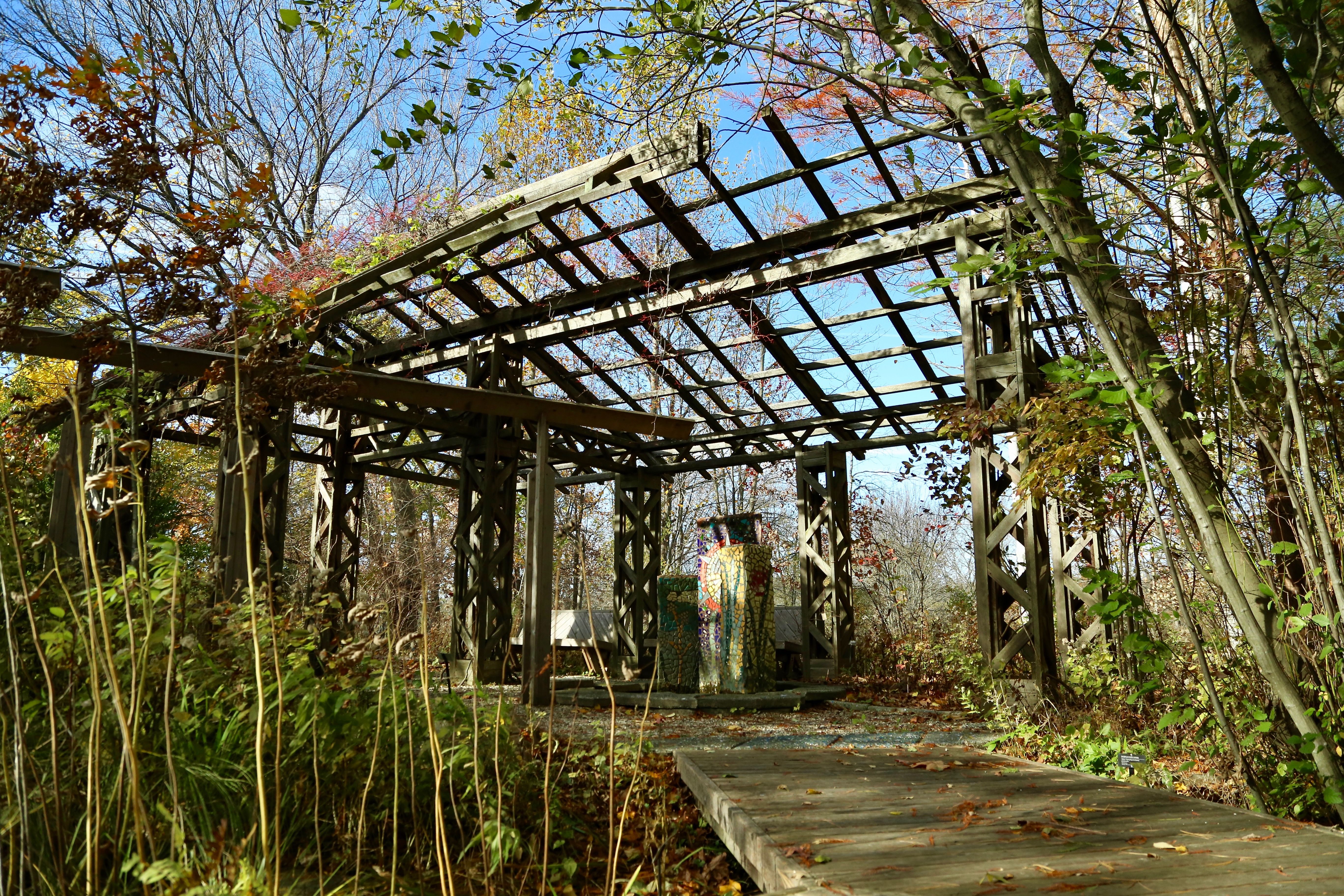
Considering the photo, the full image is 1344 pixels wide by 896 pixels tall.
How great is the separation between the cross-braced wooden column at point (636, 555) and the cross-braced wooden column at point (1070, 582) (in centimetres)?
542

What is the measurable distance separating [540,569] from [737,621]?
2.42 meters

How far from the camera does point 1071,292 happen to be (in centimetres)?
659

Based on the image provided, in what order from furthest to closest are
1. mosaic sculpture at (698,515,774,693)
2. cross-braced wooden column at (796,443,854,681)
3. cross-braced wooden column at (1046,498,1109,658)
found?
cross-braced wooden column at (796,443,854,681), mosaic sculpture at (698,515,774,693), cross-braced wooden column at (1046,498,1109,658)

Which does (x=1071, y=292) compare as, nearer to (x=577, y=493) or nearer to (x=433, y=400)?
(x=433, y=400)

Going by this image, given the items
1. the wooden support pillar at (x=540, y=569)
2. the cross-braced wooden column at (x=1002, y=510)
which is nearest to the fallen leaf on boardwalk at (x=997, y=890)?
the cross-braced wooden column at (x=1002, y=510)

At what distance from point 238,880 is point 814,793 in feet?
7.59

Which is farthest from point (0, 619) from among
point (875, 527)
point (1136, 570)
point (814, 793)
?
point (875, 527)

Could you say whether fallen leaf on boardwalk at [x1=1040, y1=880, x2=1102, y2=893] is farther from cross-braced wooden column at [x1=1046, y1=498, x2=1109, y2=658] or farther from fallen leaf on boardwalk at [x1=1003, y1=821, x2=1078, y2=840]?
cross-braced wooden column at [x1=1046, y1=498, x2=1109, y2=658]

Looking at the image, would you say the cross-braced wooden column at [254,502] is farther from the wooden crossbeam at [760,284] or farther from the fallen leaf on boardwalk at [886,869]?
the fallen leaf on boardwalk at [886,869]

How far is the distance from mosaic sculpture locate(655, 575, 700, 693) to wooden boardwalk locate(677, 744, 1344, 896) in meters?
4.81

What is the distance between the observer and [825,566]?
A: 1155 centimetres

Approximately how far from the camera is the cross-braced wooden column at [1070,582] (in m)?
7.99

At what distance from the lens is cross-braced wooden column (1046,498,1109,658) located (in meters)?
7.99

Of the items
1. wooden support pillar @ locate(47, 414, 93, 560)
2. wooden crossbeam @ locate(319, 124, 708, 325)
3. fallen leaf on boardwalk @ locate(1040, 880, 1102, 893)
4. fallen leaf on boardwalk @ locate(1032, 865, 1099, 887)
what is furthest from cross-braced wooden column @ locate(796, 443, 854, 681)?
fallen leaf on boardwalk @ locate(1040, 880, 1102, 893)
